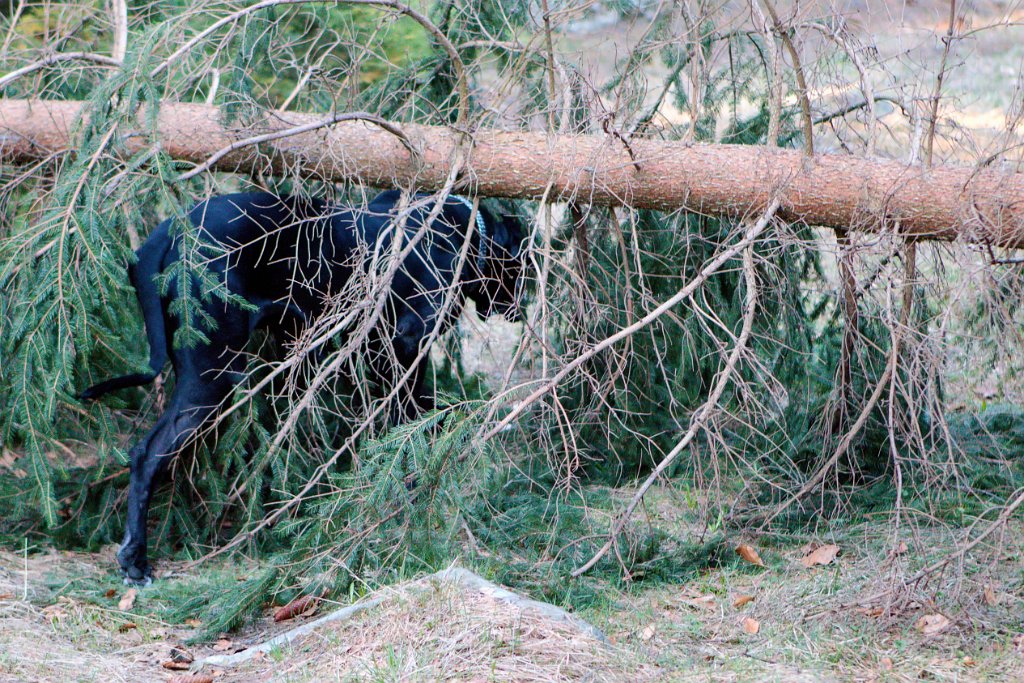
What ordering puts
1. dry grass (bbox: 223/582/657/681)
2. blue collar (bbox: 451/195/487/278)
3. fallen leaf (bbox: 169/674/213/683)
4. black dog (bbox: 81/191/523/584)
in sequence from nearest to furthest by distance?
dry grass (bbox: 223/582/657/681) → fallen leaf (bbox: 169/674/213/683) → black dog (bbox: 81/191/523/584) → blue collar (bbox: 451/195/487/278)

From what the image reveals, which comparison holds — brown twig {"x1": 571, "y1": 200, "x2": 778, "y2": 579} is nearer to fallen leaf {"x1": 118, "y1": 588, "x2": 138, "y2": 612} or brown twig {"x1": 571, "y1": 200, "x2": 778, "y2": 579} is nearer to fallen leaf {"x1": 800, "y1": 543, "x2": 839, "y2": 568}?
fallen leaf {"x1": 800, "y1": 543, "x2": 839, "y2": 568}

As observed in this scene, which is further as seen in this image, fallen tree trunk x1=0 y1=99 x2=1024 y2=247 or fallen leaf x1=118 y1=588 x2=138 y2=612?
fallen leaf x1=118 y1=588 x2=138 y2=612

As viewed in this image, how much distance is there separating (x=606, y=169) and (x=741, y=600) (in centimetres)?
196

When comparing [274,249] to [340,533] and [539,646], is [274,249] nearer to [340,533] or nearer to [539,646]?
[340,533]

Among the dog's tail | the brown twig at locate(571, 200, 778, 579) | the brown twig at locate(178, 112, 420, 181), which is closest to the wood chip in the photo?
the dog's tail

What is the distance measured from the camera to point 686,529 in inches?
189

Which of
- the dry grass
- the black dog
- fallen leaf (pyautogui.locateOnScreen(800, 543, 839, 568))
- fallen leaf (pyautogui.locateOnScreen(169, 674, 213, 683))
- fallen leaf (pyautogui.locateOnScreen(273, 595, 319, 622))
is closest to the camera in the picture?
the dry grass

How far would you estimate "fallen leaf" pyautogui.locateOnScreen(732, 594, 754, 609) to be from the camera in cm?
398

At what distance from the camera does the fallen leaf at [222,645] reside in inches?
149

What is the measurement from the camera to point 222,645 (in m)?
3.80

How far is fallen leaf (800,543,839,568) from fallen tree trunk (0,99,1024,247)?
57.0 inches

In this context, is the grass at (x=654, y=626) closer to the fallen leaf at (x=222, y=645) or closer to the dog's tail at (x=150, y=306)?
the fallen leaf at (x=222, y=645)

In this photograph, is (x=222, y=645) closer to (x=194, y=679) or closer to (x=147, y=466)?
(x=194, y=679)

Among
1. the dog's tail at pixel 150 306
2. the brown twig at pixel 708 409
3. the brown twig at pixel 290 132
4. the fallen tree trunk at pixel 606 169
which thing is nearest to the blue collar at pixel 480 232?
the fallen tree trunk at pixel 606 169
